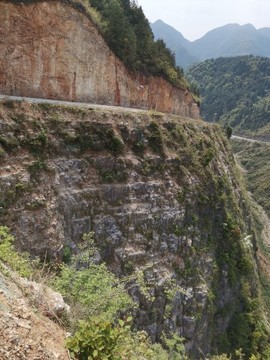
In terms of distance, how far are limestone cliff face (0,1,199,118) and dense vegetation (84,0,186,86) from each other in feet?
4.25

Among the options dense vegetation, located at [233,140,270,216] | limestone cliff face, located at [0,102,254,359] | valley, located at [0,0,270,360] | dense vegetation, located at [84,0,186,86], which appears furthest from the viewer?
dense vegetation, located at [233,140,270,216]

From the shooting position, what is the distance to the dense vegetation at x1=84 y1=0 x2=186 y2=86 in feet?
106

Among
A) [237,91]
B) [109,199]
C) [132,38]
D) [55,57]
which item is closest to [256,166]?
[237,91]

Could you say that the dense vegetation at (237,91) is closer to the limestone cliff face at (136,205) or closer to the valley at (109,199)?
the valley at (109,199)

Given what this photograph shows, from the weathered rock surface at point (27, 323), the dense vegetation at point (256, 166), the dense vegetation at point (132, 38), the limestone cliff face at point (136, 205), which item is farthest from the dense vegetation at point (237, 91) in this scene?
the weathered rock surface at point (27, 323)

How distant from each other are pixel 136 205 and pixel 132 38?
58.2ft

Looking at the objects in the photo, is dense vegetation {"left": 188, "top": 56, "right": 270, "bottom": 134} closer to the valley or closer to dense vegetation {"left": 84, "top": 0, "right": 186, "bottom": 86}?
dense vegetation {"left": 84, "top": 0, "right": 186, "bottom": 86}

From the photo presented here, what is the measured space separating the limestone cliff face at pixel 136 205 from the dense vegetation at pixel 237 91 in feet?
334

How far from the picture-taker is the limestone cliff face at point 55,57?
23578 mm

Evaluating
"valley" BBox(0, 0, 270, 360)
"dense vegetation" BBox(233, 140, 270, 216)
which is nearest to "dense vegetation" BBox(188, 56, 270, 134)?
"dense vegetation" BBox(233, 140, 270, 216)

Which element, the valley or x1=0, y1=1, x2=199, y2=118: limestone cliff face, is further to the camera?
x1=0, y1=1, x2=199, y2=118: limestone cliff face

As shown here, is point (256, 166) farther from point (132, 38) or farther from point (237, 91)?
point (132, 38)

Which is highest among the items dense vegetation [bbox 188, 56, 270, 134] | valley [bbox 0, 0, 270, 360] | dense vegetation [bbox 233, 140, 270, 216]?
valley [bbox 0, 0, 270, 360]

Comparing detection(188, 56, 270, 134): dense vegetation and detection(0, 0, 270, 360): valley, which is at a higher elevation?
detection(0, 0, 270, 360): valley
